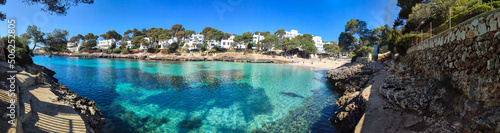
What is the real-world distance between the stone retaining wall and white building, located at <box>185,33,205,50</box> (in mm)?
103482

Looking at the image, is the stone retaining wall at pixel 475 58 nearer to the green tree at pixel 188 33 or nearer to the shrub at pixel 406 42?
the shrub at pixel 406 42

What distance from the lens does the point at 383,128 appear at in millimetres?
6465

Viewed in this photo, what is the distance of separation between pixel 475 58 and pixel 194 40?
110 meters

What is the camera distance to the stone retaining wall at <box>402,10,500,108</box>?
429 centimetres

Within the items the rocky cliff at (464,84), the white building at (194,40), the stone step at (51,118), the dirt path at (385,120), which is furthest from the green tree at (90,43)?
the rocky cliff at (464,84)

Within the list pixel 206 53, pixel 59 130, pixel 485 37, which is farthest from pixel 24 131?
pixel 206 53

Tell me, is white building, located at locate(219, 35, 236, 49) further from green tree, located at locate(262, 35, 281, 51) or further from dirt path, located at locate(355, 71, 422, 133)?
dirt path, located at locate(355, 71, 422, 133)

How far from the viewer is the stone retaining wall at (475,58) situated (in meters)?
4.29

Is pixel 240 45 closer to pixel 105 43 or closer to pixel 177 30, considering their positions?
pixel 177 30

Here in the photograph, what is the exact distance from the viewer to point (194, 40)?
10544cm

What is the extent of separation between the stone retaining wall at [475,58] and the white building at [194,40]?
340 ft

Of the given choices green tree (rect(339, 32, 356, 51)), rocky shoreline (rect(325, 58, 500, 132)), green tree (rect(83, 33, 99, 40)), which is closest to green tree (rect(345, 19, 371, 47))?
green tree (rect(339, 32, 356, 51))

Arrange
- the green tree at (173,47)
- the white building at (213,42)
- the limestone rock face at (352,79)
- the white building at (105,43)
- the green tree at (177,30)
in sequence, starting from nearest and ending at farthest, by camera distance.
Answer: the limestone rock face at (352,79)
the green tree at (173,47)
the green tree at (177,30)
the white building at (213,42)
the white building at (105,43)

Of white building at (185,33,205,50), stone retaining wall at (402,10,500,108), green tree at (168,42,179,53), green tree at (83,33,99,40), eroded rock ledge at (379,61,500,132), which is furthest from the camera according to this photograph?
green tree at (83,33,99,40)
